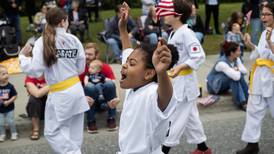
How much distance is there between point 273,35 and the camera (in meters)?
5.78

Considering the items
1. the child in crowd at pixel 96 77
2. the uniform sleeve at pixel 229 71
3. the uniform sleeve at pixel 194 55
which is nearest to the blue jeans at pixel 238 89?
the uniform sleeve at pixel 229 71

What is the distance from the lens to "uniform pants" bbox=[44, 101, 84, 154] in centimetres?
575

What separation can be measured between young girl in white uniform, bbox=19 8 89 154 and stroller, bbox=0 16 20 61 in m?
5.31

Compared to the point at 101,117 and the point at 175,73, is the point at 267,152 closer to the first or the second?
the point at 175,73

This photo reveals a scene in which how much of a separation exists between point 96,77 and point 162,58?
426 cm

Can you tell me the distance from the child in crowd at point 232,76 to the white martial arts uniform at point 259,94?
73.5 inches

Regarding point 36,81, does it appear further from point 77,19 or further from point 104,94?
point 77,19

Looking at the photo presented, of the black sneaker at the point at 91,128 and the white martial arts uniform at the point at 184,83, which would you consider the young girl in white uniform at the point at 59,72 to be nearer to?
the white martial arts uniform at the point at 184,83

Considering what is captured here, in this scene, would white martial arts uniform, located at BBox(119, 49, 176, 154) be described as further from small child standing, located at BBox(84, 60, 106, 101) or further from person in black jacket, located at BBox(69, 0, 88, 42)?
person in black jacket, located at BBox(69, 0, 88, 42)

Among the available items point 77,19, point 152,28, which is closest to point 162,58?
point 152,28

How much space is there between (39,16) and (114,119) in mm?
6486

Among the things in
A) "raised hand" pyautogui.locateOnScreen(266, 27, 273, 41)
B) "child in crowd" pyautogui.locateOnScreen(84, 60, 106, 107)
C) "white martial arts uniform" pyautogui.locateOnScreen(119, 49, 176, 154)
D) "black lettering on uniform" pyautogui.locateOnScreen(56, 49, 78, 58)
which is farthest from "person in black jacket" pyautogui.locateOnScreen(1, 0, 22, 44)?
"white martial arts uniform" pyautogui.locateOnScreen(119, 49, 176, 154)

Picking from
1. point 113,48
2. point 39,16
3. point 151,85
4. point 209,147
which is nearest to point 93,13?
point 39,16

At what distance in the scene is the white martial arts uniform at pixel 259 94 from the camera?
233 inches
